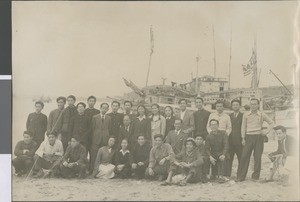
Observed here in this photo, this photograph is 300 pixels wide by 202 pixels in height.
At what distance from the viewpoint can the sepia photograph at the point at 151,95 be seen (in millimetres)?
1769

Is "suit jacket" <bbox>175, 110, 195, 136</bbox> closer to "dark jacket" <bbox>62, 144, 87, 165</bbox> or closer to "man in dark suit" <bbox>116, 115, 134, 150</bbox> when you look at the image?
"man in dark suit" <bbox>116, 115, 134, 150</bbox>

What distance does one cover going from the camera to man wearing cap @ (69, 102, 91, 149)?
1.80 m

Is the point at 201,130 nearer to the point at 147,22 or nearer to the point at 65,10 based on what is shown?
the point at 147,22

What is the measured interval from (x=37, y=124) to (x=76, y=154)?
0.73 ft

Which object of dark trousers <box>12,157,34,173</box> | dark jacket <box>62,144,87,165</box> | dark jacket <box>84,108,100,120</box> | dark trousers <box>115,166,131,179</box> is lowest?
dark trousers <box>115,166,131,179</box>

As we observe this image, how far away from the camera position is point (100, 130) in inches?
71.6

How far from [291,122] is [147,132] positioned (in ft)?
2.16

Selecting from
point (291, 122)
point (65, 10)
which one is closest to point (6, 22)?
point (65, 10)

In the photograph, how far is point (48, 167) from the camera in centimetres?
180

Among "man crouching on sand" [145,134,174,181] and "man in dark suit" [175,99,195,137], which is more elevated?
"man in dark suit" [175,99,195,137]

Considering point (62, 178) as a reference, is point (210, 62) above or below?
above

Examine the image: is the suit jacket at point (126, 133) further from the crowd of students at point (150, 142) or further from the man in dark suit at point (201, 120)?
the man in dark suit at point (201, 120)

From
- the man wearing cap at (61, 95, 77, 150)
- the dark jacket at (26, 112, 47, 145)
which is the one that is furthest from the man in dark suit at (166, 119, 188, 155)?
the dark jacket at (26, 112, 47, 145)

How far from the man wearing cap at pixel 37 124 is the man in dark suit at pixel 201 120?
70 cm
